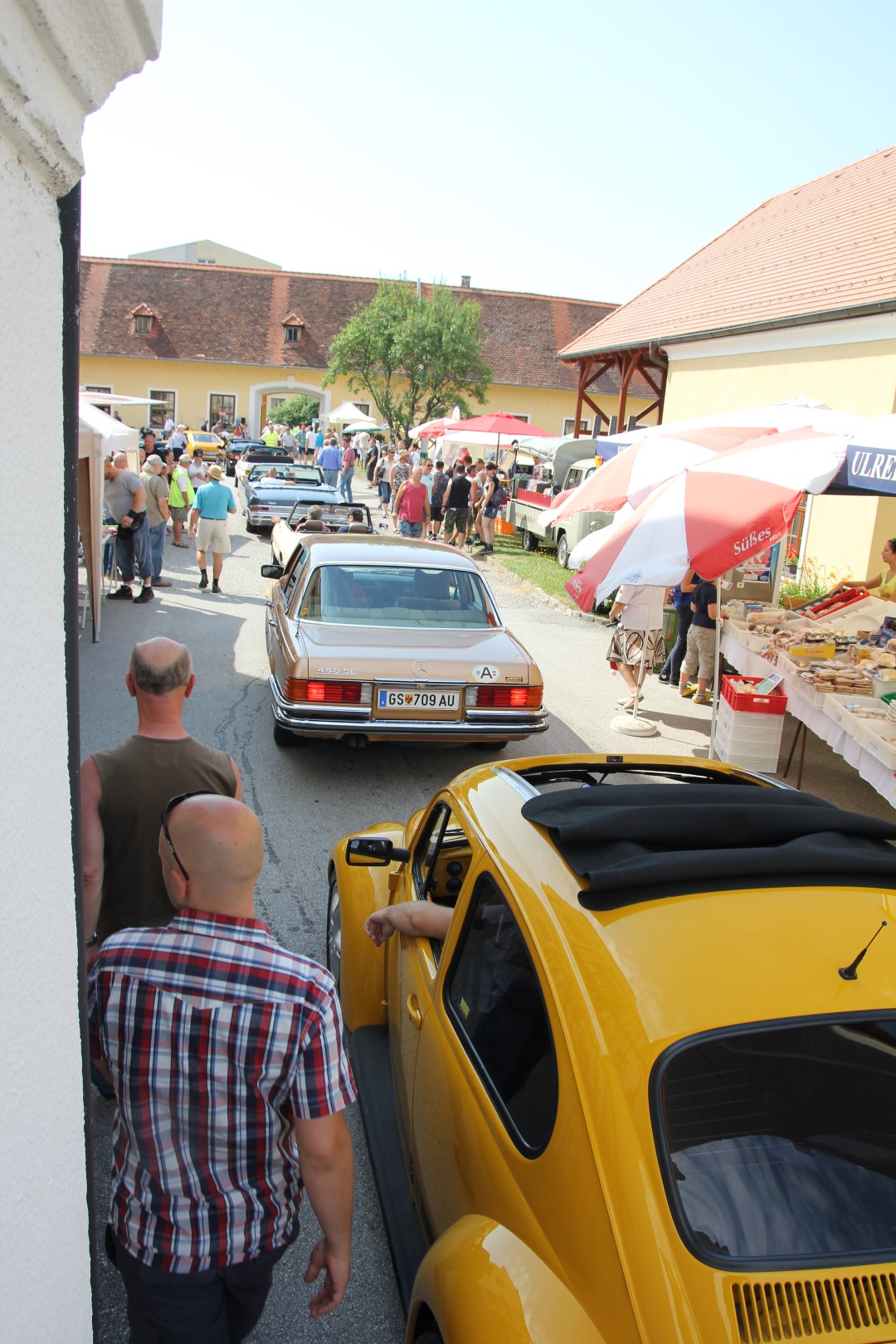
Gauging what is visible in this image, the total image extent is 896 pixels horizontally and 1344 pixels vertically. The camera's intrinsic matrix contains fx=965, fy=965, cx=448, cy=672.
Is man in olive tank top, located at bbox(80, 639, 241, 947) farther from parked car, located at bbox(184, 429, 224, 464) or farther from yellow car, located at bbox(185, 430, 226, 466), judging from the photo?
yellow car, located at bbox(185, 430, 226, 466)

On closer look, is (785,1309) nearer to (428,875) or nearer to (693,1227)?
(693,1227)

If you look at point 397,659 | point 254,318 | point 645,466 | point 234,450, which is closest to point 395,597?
point 397,659

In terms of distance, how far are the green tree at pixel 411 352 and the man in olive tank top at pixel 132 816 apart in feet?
123

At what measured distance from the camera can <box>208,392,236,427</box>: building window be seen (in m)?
46.0

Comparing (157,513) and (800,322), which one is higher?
(800,322)

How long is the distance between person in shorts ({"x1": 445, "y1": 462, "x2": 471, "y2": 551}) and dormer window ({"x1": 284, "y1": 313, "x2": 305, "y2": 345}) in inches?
1156

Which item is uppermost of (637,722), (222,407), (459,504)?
(222,407)

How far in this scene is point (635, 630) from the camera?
897 cm

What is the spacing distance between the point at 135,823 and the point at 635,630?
6.52 m

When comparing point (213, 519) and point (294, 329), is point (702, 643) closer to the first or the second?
point (213, 519)

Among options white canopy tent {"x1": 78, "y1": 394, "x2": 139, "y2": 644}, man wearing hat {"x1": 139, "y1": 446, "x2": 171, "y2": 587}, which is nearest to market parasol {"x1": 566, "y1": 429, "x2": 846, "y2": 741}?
white canopy tent {"x1": 78, "y1": 394, "x2": 139, "y2": 644}

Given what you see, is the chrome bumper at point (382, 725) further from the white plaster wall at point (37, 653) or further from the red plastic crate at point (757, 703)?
the white plaster wall at point (37, 653)

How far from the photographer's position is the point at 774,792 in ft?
9.46

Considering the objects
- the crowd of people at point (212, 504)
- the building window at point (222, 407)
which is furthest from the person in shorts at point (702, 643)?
the building window at point (222, 407)
